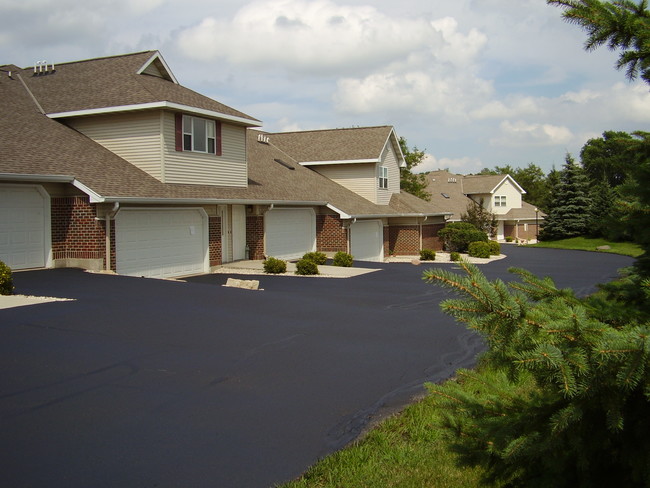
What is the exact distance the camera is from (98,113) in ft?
69.5

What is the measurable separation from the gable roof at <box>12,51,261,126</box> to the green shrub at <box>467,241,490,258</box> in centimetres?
1829

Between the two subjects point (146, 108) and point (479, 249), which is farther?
point (479, 249)

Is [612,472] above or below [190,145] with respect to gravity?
below

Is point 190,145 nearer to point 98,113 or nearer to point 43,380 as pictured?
point 98,113

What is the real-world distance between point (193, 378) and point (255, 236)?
56.3 feet

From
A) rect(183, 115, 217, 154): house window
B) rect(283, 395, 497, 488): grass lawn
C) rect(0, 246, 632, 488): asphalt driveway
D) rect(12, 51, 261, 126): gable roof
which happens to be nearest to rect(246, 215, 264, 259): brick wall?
rect(183, 115, 217, 154): house window

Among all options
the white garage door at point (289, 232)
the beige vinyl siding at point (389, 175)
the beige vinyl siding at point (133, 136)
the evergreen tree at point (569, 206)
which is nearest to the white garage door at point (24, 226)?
the beige vinyl siding at point (133, 136)

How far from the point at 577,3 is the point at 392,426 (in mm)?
4824

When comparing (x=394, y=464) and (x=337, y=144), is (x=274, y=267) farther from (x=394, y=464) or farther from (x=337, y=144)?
(x=337, y=144)

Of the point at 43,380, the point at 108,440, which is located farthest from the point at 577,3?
the point at 43,380

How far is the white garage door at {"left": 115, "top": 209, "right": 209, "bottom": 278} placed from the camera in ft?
59.6

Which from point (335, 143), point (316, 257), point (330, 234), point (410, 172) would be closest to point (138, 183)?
point (316, 257)

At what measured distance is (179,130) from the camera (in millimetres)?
21375

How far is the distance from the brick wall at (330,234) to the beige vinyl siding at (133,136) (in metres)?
10.9
